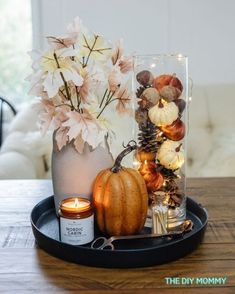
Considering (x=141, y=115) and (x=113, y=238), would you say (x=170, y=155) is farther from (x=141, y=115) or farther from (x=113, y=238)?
(x=113, y=238)

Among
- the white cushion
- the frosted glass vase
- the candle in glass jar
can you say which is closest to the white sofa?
the white cushion

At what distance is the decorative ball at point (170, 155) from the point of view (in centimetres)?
95

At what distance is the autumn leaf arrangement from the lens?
0.89 metres

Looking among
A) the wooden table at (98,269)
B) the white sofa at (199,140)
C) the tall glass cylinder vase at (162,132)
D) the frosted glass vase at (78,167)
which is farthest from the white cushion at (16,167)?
the tall glass cylinder vase at (162,132)

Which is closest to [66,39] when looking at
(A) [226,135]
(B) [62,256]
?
(B) [62,256]

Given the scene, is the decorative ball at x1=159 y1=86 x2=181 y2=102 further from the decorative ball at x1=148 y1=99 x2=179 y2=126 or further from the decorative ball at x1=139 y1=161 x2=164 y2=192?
the decorative ball at x1=139 y1=161 x2=164 y2=192

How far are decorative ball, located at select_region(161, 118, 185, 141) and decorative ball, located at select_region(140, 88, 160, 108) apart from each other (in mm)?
59

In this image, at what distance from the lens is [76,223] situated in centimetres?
89

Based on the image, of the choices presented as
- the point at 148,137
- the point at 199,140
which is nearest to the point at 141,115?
the point at 148,137

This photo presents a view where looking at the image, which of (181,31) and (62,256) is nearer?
(62,256)

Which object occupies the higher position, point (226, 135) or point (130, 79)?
point (130, 79)

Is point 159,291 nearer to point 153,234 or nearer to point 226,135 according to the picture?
point 153,234

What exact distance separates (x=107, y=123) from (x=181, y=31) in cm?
174

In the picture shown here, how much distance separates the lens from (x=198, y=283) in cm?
79
